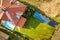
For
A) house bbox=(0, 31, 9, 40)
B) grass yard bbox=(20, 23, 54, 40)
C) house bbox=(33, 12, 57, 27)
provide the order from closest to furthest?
house bbox=(0, 31, 9, 40) < grass yard bbox=(20, 23, 54, 40) < house bbox=(33, 12, 57, 27)

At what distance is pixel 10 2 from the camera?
11.6 ft

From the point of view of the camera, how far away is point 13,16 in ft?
11.3

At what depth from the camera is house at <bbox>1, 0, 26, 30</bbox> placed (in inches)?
134

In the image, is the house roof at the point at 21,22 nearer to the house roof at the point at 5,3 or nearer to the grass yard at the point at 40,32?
the grass yard at the point at 40,32

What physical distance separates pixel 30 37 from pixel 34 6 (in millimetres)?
565

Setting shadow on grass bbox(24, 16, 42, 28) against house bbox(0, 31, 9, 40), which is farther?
shadow on grass bbox(24, 16, 42, 28)

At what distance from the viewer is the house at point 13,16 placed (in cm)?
341

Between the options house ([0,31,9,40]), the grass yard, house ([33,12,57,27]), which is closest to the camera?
house ([0,31,9,40])

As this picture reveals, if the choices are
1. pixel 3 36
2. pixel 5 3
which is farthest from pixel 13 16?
pixel 3 36

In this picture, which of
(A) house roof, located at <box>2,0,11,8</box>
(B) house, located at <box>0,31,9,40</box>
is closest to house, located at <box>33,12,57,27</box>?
(A) house roof, located at <box>2,0,11,8</box>

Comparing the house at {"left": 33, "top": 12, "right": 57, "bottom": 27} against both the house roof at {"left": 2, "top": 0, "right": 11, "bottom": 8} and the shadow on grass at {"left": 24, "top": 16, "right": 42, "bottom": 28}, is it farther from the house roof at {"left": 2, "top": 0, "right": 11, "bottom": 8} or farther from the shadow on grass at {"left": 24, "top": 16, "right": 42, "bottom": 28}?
the house roof at {"left": 2, "top": 0, "right": 11, "bottom": 8}

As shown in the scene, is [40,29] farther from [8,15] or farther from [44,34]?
[8,15]

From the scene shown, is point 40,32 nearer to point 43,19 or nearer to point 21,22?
point 43,19

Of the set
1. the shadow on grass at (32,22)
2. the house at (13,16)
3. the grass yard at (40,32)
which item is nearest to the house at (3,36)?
the house at (13,16)
